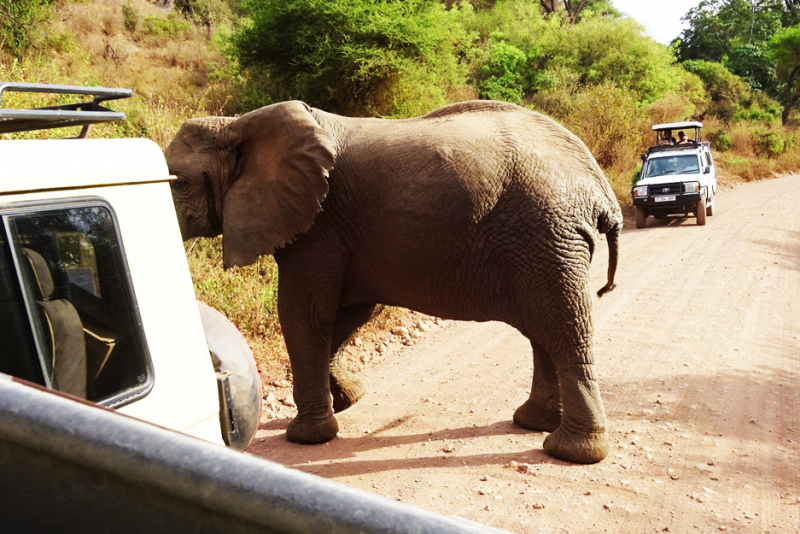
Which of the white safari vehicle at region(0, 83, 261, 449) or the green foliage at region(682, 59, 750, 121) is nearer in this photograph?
the white safari vehicle at region(0, 83, 261, 449)

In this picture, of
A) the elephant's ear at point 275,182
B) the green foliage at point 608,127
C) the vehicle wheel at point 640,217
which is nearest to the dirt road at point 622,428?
the elephant's ear at point 275,182

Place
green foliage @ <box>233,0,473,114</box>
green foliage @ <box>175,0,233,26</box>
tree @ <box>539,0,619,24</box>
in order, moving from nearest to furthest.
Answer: green foliage @ <box>233,0,473,114</box>
green foliage @ <box>175,0,233,26</box>
tree @ <box>539,0,619,24</box>

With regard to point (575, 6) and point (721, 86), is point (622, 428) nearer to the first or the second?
point (721, 86)

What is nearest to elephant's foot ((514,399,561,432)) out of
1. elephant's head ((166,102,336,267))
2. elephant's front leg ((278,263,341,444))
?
elephant's front leg ((278,263,341,444))

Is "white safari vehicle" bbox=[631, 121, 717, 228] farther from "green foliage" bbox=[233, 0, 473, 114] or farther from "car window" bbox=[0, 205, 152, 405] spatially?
"car window" bbox=[0, 205, 152, 405]

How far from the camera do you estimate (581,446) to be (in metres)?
4.40

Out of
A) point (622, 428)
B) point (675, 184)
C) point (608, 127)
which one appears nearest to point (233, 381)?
point (622, 428)

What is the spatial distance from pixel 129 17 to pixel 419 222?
71.6 ft

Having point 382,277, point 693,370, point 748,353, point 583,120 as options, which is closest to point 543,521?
point 382,277

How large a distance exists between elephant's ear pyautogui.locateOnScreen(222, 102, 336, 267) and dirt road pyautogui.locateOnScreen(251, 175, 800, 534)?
1.48 meters

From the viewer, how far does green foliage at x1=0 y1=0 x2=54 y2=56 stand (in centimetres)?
1341

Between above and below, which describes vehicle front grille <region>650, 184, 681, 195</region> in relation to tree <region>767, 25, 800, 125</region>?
below

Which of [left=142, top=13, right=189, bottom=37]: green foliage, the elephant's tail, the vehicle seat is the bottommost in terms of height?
the elephant's tail

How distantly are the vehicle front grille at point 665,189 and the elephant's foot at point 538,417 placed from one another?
1095cm
